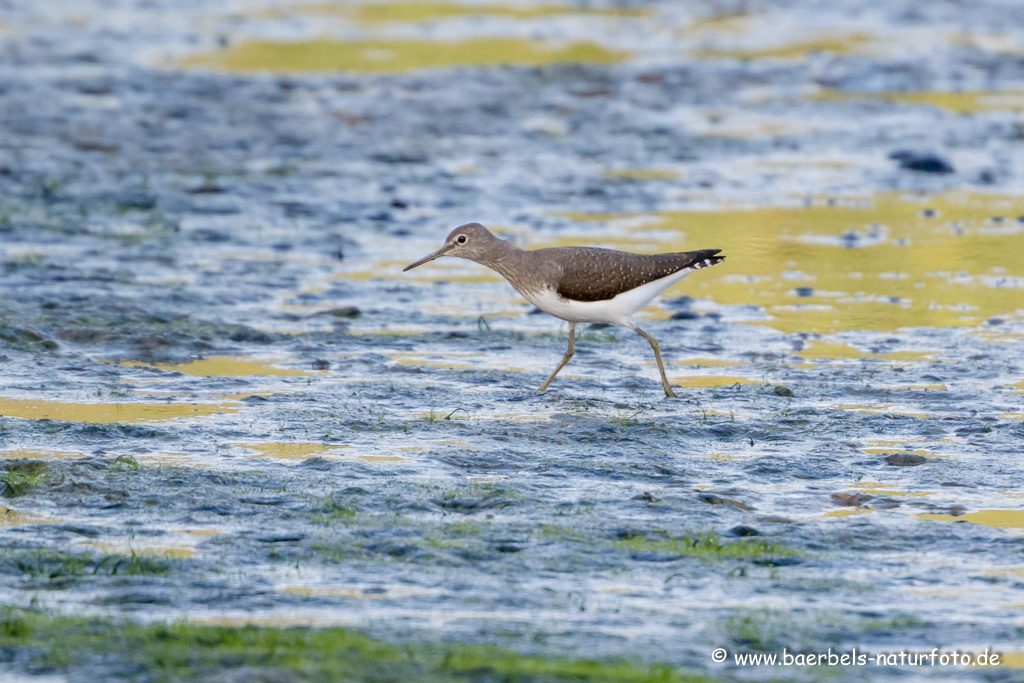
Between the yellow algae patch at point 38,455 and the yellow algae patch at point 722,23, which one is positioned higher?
the yellow algae patch at point 722,23

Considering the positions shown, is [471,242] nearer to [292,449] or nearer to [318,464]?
[292,449]

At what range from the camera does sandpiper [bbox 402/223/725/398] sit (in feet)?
30.4

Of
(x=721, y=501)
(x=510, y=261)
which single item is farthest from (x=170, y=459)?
(x=510, y=261)

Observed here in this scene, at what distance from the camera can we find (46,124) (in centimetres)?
1761

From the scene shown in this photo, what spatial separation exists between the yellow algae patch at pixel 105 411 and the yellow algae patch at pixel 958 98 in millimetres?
13555

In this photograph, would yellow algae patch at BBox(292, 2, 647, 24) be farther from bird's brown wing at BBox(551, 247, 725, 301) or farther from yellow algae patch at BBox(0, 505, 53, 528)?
yellow algae patch at BBox(0, 505, 53, 528)

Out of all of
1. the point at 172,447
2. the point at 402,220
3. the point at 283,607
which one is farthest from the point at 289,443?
the point at 402,220

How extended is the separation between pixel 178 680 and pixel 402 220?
964cm

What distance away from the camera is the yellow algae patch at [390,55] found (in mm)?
22453

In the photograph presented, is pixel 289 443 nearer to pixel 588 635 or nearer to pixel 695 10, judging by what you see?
pixel 588 635

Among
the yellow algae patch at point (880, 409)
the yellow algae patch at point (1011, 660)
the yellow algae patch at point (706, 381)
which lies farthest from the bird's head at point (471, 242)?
the yellow algae patch at point (1011, 660)

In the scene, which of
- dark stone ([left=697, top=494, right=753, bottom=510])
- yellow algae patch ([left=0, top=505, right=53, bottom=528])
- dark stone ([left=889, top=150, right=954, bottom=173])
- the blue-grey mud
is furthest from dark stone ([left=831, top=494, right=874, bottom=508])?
dark stone ([left=889, top=150, right=954, bottom=173])

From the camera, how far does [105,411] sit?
835cm

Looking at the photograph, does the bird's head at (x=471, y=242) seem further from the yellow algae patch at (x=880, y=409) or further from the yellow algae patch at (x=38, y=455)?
the yellow algae patch at (x=38, y=455)
